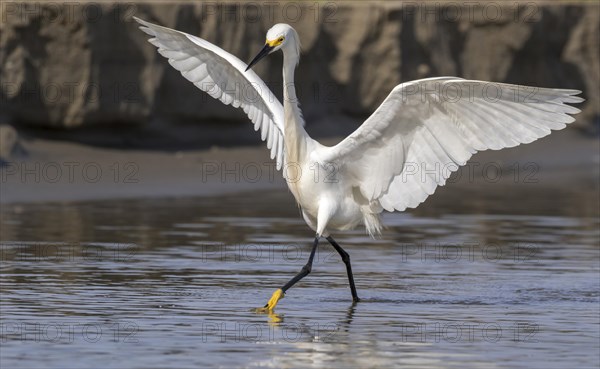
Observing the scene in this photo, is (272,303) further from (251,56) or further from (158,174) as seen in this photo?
(251,56)

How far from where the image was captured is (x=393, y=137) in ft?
36.7

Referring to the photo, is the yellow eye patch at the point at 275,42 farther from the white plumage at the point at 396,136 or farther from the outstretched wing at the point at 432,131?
the outstretched wing at the point at 432,131

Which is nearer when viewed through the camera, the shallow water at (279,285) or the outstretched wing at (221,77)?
the shallow water at (279,285)

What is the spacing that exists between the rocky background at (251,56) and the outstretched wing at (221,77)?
6100mm

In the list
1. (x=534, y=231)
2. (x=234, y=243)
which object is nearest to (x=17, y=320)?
(x=234, y=243)

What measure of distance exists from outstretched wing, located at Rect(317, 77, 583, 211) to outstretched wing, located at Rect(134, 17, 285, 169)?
1184 millimetres

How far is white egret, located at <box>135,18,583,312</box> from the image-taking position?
34.7ft

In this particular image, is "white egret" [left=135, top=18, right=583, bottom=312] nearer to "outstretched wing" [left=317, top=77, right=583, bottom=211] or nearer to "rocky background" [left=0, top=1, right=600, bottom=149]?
"outstretched wing" [left=317, top=77, right=583, bottom=211]

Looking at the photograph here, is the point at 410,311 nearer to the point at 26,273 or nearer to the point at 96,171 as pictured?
the point at 26,273

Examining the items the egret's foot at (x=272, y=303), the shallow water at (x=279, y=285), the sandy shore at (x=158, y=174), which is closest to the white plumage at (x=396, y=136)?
Result: the shallow water at (x=279, y=285)

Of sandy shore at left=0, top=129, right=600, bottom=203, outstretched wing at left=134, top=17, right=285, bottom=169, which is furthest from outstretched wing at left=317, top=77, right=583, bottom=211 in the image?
sandy shore at left=0, top=129, right=600, bottom=203

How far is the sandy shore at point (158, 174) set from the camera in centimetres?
1734

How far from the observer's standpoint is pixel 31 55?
60.7 feet

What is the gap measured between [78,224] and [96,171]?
130 inches
